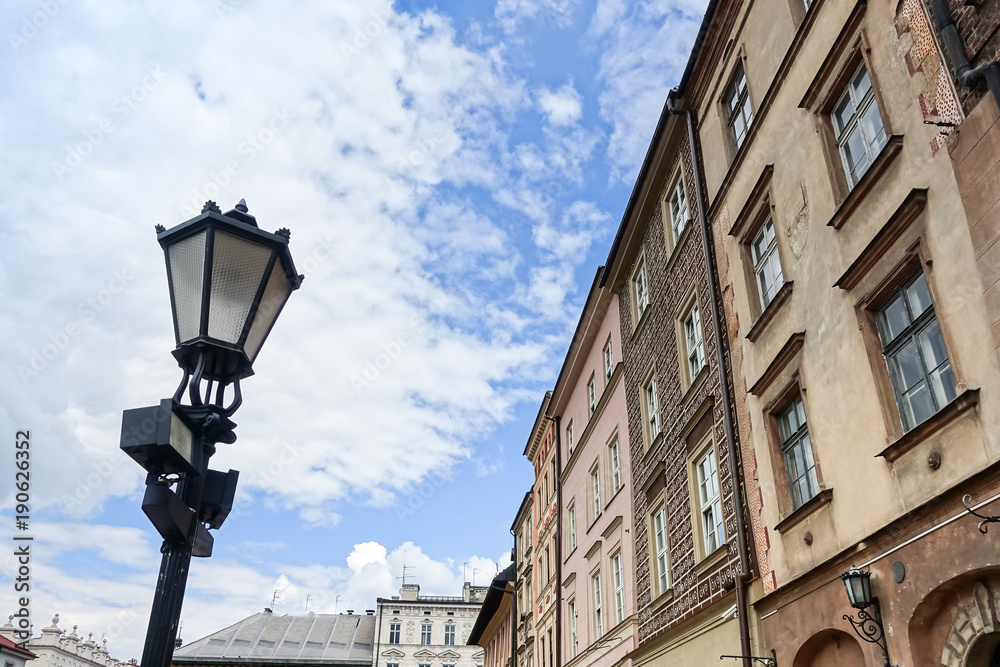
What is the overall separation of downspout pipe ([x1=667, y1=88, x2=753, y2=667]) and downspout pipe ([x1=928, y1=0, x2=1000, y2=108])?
6335mm

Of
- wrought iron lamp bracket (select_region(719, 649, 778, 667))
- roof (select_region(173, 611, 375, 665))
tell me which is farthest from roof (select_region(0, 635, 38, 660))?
wrought iron lamp bracket (select_region(719, 649, 778, 667))

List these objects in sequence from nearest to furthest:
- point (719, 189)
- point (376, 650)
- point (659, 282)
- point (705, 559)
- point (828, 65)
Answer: point (828, 65) → point (705, 559) → point (719, 189) → point (659, 282) → point (376, 650)

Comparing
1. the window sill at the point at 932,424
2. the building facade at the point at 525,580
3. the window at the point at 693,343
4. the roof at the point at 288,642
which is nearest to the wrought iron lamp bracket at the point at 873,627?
the window sill at the point at 932,424

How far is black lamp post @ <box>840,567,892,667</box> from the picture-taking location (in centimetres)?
815

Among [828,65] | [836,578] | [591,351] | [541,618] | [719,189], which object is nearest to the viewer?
[836,578]

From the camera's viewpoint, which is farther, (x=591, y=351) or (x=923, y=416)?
(x=591, y=351)

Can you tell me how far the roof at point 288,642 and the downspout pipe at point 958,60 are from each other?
255ft

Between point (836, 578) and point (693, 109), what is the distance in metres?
10.3

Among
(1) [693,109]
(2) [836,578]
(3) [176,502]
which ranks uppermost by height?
(1) [693,109]

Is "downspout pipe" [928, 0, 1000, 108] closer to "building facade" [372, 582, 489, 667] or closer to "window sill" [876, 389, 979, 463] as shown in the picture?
"window sill" [876, 389, 979, 463]

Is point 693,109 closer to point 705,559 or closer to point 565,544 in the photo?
point 705,559

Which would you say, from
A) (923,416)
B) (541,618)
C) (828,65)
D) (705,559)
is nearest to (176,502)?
(923,416)

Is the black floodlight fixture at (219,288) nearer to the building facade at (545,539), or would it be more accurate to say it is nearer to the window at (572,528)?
the window at (572,528)

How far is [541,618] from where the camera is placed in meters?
30.1
